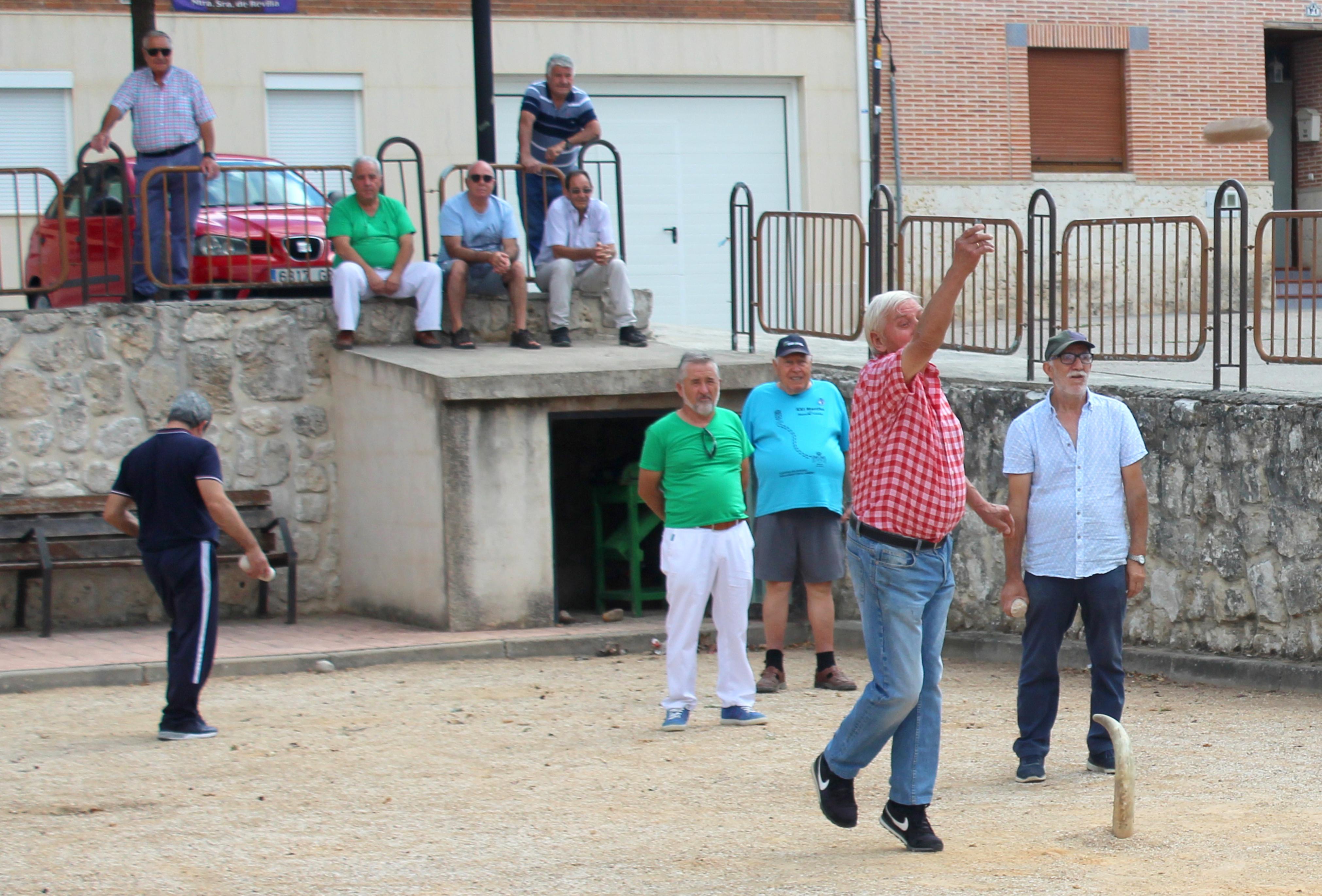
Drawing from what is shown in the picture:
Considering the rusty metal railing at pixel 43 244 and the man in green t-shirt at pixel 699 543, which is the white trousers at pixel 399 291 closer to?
the rusty metal railing at pixel 43 244

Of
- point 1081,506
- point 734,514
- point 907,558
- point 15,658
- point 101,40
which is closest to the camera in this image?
point 907,558

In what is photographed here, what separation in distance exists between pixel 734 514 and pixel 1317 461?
297 cm

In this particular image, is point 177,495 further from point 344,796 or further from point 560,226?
point 560,226

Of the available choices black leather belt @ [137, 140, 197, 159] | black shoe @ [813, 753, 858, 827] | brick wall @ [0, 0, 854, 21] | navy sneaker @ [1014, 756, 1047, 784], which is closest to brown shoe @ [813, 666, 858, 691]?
navy sneaker @ [1014, 756, 1047, 784]

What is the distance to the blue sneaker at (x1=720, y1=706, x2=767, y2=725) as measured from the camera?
311 inches

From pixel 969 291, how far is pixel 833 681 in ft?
12.3

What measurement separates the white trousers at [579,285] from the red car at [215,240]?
1.65 metres

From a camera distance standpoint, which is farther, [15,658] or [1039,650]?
[15,658]

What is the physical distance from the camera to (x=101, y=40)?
1806 centimetres

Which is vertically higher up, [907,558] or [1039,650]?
[907,558]

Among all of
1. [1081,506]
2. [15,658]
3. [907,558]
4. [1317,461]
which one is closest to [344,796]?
[907,558]

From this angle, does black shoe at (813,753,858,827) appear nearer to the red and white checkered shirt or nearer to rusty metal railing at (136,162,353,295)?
the red and white checkered shirt

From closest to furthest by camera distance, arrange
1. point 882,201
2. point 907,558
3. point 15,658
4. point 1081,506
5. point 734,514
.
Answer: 1. point 907,558
2. point 1081,506
3. point 734,514
4. point 15,658
5. point 882,201

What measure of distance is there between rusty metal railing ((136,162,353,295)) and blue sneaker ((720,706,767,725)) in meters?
5.55
